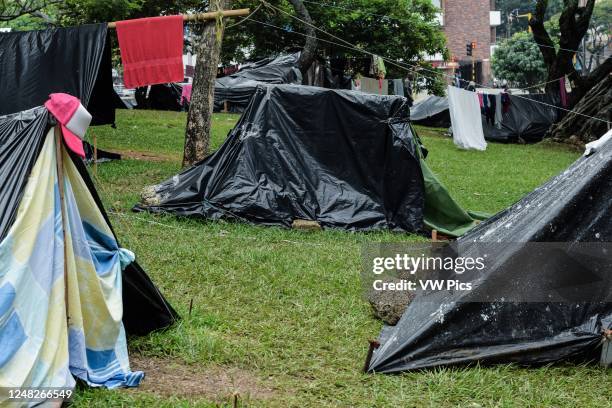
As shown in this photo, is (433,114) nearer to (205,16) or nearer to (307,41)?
(307,41)

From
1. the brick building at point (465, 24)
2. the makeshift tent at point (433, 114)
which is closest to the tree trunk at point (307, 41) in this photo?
the makeshift tent at point (433, 114)

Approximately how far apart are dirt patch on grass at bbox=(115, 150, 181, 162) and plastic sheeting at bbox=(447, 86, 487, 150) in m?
7.99

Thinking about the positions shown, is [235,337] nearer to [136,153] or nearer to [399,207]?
[399,207]

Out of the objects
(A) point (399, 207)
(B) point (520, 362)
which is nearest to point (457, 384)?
(B) point (520, 362)

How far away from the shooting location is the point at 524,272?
445cm

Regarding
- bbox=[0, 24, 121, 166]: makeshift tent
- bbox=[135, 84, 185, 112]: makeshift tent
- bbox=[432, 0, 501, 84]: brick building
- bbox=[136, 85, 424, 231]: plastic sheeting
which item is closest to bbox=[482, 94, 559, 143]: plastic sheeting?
bbox=[135, 84, 185, 112]: makeshift tent

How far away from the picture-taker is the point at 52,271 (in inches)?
144

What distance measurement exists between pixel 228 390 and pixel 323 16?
20.3m

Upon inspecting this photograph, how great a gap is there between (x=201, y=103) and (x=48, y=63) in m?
2.07

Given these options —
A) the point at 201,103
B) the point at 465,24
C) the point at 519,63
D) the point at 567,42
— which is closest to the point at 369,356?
the point at 201,103

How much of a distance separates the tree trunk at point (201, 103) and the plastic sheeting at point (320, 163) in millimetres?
1867

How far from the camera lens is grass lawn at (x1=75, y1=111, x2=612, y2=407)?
12.8ft

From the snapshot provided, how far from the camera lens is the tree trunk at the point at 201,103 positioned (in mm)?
10305

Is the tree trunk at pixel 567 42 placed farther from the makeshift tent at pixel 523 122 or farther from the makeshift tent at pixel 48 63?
the makeshift tent at pixel 48 63
